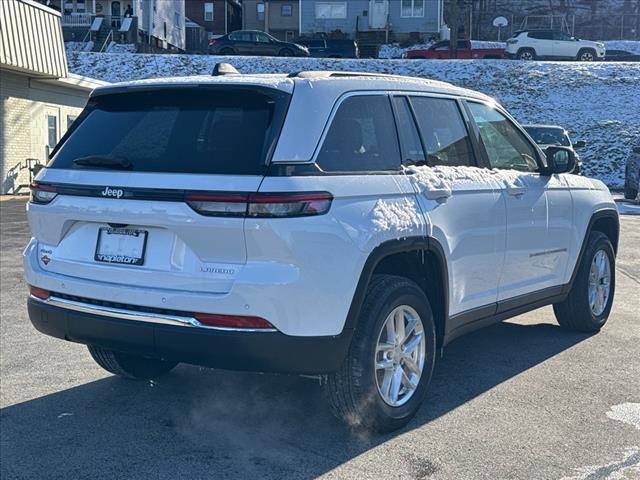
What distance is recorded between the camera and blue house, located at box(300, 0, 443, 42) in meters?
49.2

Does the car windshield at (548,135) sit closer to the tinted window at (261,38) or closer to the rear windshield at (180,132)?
the rear windshield at (180,132)

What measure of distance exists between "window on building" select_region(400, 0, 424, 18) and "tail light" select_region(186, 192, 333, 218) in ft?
158

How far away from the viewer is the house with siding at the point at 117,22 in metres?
43.3

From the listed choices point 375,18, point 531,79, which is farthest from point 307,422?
point 375,18

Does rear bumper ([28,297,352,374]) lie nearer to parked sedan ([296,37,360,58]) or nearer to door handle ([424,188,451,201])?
door handle ([424,188,451,201])

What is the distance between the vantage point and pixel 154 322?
3658mm

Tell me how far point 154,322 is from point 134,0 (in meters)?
43.0

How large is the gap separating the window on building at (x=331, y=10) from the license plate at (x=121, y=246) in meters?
48.9

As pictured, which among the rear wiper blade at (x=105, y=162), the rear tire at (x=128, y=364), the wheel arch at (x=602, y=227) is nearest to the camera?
the rear wiper blade at (x=105, y=162)

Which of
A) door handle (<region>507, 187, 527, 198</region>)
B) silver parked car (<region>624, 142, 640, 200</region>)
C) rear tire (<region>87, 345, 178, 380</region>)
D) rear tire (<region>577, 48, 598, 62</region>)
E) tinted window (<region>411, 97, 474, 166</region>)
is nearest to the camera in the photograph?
tinted window (<region>411, 97, 474, 166</region>)

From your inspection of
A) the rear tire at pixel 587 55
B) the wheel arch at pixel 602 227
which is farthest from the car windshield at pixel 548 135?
the rear tire at pixel 587 55

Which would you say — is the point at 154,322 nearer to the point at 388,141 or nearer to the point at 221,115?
the point at 221,115

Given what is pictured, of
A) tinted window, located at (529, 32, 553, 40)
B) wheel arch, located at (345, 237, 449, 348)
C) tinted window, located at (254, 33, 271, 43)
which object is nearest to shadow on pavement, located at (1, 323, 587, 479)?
wheel arch, located at (345, 237, 449, 348)

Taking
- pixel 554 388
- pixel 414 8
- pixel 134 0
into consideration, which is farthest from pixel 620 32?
pixel 554 388
